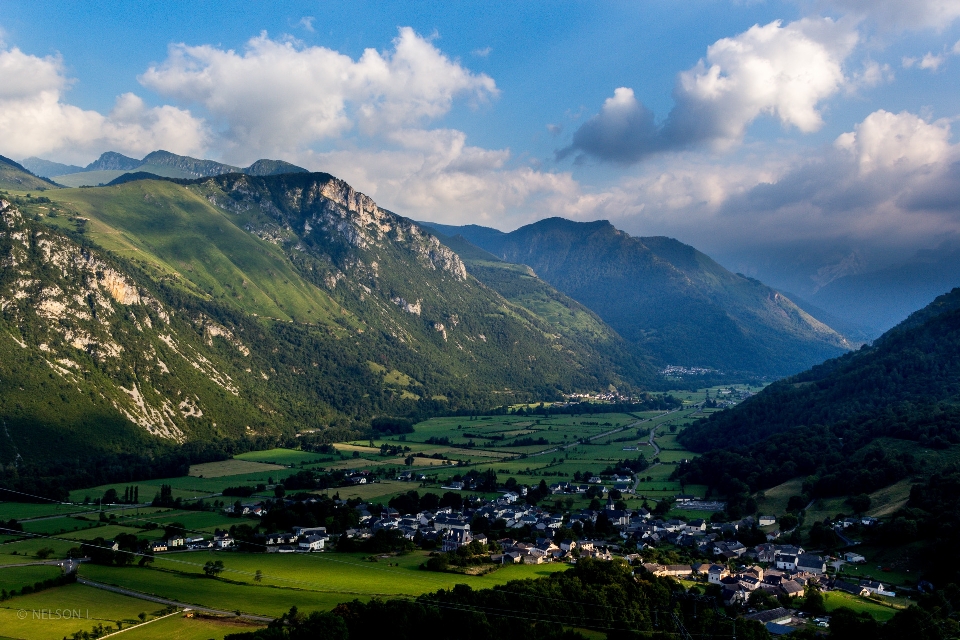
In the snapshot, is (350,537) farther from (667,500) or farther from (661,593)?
(667,500)

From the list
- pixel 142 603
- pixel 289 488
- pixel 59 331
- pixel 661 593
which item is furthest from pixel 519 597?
pixel 59 331

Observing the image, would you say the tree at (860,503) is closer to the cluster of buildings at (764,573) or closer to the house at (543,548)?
the cluster of buildings at (764,573)

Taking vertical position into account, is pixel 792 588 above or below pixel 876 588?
above

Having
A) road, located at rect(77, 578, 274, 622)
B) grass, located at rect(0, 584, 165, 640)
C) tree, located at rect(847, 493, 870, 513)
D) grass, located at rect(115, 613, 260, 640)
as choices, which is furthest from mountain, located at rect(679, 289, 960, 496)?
grass, located at rect(0, 584, 165, 640)

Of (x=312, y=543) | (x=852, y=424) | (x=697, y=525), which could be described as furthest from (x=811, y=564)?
(x=852, y=424)

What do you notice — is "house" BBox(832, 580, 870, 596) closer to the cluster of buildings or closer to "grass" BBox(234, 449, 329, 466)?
the cluster of buildings

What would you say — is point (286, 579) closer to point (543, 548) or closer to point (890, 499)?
point (543, 548)
